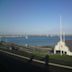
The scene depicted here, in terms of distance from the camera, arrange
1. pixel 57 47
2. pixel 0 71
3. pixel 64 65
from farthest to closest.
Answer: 1. pixel 57 47
2. pixel 64 65
3. pixel 0 71

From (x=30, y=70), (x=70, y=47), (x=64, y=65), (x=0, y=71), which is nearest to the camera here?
(x=0, y=71)

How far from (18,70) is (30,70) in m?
0.65

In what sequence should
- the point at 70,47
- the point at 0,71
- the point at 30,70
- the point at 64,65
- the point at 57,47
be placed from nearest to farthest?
1. the point at 0,71
2. the point at 30,70
3. the point at 64,65
4. the point at 70,47
5. the point at 57,47

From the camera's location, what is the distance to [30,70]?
9.67 meters

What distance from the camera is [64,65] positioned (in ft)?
36.6

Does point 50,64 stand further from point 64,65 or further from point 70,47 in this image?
point 70,47

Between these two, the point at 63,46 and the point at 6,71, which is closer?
the point at 6,71

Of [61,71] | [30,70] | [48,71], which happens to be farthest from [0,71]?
[61,71]

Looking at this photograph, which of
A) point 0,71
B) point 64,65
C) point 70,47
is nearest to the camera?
point 0,71

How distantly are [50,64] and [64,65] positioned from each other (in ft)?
2.85

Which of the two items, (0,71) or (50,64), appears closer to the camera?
(0,71)

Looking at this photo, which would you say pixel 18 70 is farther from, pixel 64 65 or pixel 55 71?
pixel 64 65

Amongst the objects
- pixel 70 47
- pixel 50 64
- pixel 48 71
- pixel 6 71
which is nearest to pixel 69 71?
pixel 48 71

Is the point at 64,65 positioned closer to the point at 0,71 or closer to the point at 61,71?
the point at 61,71
